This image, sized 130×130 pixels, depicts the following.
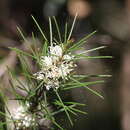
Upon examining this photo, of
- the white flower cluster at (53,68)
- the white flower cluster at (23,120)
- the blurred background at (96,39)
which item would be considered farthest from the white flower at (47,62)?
the blurred background at (96,39)

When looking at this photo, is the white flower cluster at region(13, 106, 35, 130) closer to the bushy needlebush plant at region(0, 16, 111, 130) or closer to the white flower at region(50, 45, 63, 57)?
the bushy needlebush plant at region(0, 16, 111, 130)

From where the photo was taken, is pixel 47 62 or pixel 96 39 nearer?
pixel 47 62

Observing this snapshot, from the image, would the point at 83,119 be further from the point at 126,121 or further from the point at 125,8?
the point at 125,8

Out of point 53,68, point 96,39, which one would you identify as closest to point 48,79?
point 53,68

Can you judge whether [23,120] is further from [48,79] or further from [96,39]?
[96,39]

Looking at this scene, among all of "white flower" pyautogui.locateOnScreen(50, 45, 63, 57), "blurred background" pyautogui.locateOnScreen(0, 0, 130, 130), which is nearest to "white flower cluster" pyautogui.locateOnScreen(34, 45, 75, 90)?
"white flower" pyautogui.locateOnScreen(50, 45, 63, 57)
